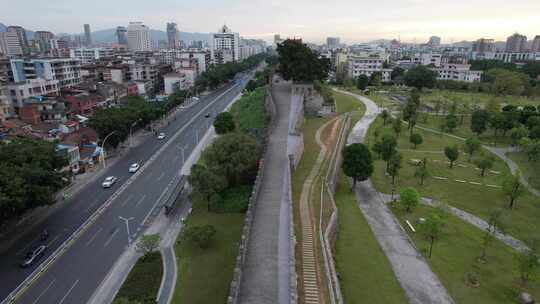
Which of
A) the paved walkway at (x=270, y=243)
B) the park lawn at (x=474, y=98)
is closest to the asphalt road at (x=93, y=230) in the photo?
the paved walkway at (x=270, y=243)

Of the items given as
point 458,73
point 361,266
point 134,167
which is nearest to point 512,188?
point 361,266

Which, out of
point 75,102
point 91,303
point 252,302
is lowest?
point 91,303

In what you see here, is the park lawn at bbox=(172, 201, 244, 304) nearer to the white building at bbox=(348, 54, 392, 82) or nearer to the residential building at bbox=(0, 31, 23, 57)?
the white building at bbox=(348, 54, 392, 82)

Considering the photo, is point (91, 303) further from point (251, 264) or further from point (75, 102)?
point (75, 102)

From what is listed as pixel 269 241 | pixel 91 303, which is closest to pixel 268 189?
pixel 269 241

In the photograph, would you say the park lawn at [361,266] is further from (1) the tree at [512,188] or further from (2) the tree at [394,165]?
(1) the tree at [512,188]

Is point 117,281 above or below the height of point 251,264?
below
